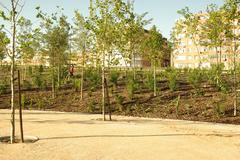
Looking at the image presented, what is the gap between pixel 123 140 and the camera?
12172mm

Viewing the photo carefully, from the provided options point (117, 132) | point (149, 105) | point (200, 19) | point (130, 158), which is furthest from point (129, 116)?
point (200, 19)

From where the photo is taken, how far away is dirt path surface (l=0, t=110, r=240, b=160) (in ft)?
33.4

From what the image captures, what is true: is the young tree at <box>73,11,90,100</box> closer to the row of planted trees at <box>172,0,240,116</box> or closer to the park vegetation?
the park vegetation

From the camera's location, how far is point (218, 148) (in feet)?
36.6

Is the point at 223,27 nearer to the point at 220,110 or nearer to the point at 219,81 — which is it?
the point at 220,110

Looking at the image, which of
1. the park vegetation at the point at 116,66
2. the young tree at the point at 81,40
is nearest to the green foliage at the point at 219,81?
the park vegetation at the point at 116,66

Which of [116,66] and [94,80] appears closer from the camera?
[116,66]

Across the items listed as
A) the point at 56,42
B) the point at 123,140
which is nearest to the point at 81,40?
the point at 56,42

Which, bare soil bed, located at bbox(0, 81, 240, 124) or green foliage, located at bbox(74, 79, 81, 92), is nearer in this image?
bare soil bed, located at bbox(0, 81, 240, 124)

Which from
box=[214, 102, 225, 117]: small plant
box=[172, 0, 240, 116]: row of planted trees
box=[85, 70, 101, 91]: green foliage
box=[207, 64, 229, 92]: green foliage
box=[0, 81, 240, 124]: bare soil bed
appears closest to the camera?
box=[172, 0, 240, 116]: row of planted trees

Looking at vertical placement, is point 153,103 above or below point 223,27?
below


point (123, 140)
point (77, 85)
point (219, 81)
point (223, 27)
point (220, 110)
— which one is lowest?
point (123, 140)

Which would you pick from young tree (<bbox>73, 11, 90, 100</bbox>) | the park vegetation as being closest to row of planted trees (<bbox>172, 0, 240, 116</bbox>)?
the park vegetation

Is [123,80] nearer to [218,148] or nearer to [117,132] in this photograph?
[117,132]
